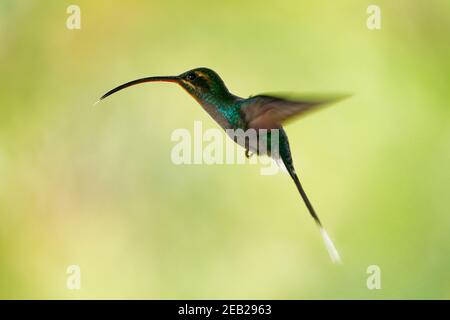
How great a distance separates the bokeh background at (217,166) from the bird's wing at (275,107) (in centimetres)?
108

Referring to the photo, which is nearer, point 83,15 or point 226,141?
point 226,141

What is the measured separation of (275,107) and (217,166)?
4.06ft

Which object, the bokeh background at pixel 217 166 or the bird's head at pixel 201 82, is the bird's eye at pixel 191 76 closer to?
the bird's head at pixel 201 82

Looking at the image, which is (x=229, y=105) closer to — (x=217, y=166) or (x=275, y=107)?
(x=275, y=107)

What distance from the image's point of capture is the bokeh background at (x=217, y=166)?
Answer: 2.40m

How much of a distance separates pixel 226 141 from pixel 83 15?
107 cm

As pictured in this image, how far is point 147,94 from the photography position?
2527 mm

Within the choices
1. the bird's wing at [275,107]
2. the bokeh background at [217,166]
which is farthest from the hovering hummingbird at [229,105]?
the bokeh background at [217,166]

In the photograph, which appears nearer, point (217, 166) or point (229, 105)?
point (229, 105)

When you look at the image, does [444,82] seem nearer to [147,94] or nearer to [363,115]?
[363,115]

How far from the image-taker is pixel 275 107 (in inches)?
47.4

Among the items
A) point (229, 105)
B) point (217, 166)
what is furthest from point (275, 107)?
point (217, 166)
